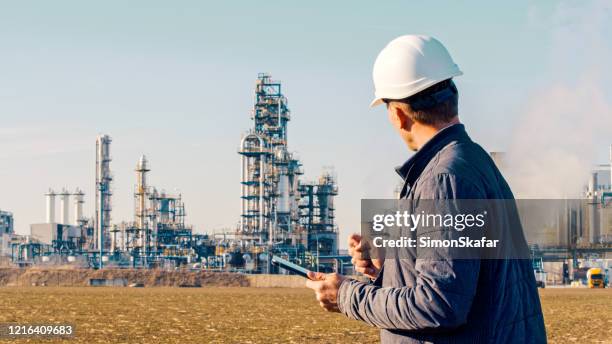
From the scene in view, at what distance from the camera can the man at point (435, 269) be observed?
8.75ft

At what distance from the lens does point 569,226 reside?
97.3 meters

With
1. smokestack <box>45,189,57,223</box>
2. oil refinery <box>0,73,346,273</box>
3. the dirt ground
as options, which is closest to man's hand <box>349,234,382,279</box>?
the dirt ground

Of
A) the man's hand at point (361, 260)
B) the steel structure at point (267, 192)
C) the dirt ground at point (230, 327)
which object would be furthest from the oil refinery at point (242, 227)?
the man's hand at point (361, 260)

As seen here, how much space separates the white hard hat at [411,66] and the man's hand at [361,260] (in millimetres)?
481

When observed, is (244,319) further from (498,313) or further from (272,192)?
(272,192)

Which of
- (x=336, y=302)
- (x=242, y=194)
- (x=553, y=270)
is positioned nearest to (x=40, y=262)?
(x=242, y=194)

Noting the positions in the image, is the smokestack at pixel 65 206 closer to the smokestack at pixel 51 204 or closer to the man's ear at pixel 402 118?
the smokestack at pixel 51 204

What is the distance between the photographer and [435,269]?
2658 millimetres

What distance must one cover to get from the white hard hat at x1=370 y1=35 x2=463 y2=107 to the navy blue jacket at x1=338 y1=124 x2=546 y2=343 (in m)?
0.16

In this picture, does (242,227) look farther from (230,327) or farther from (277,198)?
(230,327)

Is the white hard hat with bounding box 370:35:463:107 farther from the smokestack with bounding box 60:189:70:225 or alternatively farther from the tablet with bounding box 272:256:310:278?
the smokestack with bounding box 60:189:70:225

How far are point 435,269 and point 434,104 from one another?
52 cm

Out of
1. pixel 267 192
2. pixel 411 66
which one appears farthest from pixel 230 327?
pixel 267 192

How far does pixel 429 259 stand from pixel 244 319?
2380 centimetres
